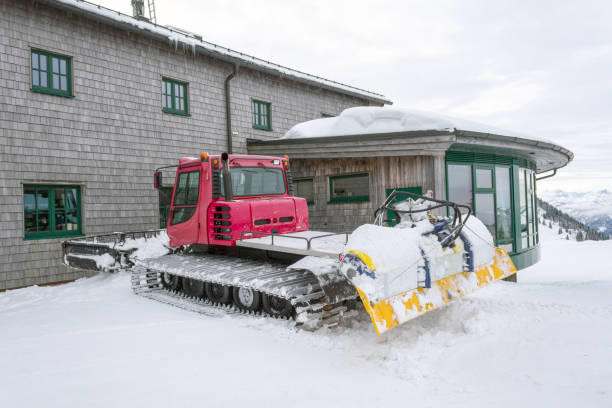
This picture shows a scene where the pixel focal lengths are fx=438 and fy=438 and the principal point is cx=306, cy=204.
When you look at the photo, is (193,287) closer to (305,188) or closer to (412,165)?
(412,165)

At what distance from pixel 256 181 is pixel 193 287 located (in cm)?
202


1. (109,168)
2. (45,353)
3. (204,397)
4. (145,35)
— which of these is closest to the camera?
(204,397)

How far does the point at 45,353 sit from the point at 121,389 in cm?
160

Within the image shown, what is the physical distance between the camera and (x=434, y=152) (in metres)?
9.45

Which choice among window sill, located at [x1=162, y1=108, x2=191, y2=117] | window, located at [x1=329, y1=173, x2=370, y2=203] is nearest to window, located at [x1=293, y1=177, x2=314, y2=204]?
window, located at [x1=329, y1=173, x2=370, y2=203]

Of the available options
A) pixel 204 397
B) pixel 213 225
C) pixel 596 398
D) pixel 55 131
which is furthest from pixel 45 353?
pixel 55 131

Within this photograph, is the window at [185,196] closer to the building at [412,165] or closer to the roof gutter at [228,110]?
the building at [412,165]

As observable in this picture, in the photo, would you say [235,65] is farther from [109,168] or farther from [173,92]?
[109,168]

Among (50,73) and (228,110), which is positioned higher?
(50,73)

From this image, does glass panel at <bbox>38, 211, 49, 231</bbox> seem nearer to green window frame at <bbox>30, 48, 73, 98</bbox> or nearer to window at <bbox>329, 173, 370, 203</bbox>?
green window frame at <bbox>30, 48, 73, 98</bbox>

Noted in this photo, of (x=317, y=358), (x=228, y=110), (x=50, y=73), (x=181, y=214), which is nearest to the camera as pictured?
(x=317, y=358)

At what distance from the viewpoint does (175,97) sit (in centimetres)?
1215

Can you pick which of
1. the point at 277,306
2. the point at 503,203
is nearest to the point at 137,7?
the point at 277,306

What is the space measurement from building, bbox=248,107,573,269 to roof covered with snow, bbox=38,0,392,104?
269 cm
